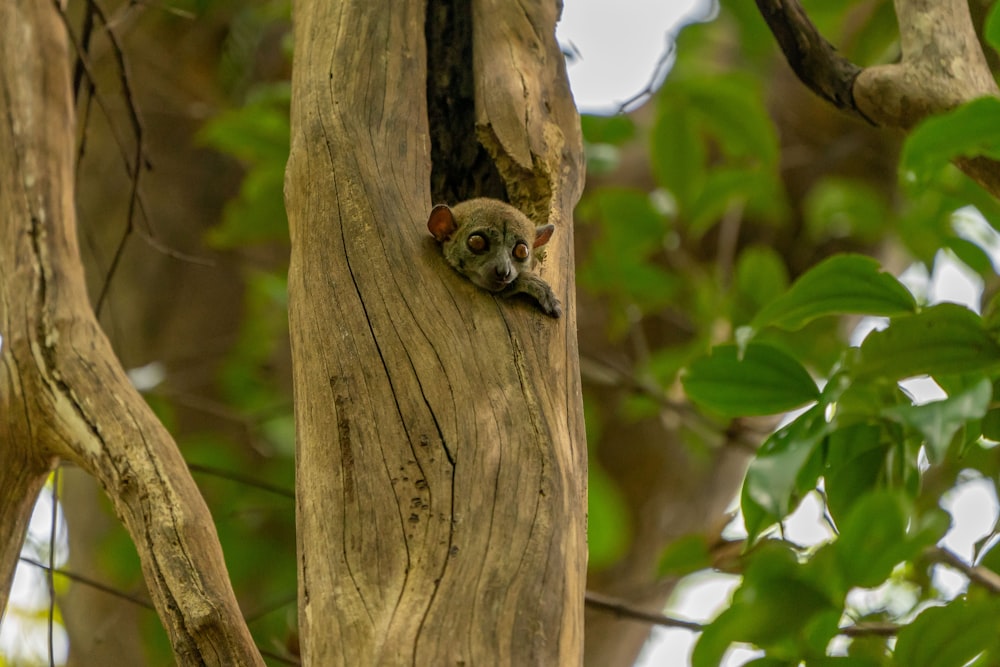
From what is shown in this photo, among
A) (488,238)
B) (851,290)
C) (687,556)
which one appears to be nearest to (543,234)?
(488,238)

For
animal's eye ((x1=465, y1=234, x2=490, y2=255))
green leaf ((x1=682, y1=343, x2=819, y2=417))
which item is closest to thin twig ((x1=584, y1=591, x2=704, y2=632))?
green leaf ((x1=682, y1=343, x2=819, y2=417))

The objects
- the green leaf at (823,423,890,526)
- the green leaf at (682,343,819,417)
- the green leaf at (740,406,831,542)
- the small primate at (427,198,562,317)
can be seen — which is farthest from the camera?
the small primate at (427,198,562,317)

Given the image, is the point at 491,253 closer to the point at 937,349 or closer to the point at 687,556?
the point at 937,349

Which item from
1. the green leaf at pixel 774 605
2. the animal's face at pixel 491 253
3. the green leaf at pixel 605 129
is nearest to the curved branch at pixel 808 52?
the animal's face at pixel 491 253

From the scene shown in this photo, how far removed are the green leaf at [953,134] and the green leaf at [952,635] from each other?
0.75 m

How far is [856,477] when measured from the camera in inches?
82.4

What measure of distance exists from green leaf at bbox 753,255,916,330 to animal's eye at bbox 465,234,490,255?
25.5 inches

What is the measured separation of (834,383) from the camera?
1965mm

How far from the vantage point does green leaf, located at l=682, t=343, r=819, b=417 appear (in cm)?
222

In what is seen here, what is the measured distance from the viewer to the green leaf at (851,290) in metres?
2.17

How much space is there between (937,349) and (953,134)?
38 centimetres

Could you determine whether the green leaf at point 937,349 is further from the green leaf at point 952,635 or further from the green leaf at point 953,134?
the green leaf at point 952,635

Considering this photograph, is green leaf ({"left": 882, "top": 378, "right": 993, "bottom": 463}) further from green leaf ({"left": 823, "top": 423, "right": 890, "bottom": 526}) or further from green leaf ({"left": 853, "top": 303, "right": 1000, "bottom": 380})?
green leaf ({"left": 823, "top": 423, "right": 890, "bottom": 526})

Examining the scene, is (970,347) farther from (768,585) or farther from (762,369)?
(768,585)
